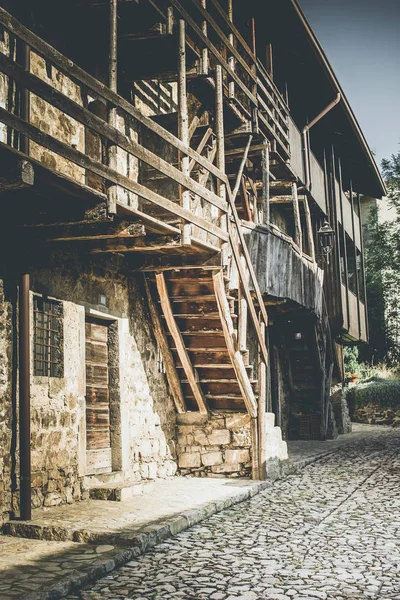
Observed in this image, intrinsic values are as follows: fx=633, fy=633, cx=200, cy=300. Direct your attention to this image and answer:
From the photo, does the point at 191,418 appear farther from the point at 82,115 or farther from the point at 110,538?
the point at 82,115

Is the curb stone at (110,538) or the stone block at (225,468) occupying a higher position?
the stone block at (225,468)

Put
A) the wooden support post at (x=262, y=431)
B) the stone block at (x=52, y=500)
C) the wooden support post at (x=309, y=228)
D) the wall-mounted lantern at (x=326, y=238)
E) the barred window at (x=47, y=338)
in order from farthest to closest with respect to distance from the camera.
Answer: the wall-mounted lantern at (x=326, y=238)
the wooden support post at (x=309, y=228)
the wooden support post at (x=262, y=431)
the barred window at (x=47, y=338)
the stone block at (x=52, y=500)

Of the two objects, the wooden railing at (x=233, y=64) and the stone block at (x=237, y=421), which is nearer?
the wooden railing at (x=233, y=64)

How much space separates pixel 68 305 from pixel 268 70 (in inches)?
327

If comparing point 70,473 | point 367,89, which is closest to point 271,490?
point 70,473

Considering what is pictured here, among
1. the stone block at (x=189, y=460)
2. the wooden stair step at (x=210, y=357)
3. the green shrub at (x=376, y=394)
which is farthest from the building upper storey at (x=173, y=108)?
the green shrub at (x=376, y=394)

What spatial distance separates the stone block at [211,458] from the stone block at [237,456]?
121mm

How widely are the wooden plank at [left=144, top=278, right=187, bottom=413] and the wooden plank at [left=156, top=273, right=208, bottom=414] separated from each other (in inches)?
10.3

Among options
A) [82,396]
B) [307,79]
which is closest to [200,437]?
[82,396]

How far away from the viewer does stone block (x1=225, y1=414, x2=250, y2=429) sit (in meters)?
9.31

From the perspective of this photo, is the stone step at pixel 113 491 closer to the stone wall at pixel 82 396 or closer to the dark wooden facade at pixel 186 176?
the stone wall at pixel 82 396

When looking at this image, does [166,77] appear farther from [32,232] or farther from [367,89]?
[367,89]

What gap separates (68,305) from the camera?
7496 millimetres

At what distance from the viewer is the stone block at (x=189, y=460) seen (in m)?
9.57
